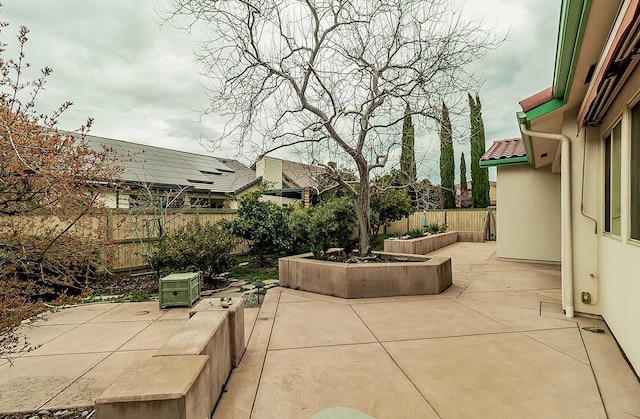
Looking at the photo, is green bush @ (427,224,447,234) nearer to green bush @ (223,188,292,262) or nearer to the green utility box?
green bush @ (223,188,292,262)

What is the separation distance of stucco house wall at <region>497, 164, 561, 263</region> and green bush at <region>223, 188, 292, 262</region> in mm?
6116

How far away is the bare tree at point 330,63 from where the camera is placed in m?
5.30

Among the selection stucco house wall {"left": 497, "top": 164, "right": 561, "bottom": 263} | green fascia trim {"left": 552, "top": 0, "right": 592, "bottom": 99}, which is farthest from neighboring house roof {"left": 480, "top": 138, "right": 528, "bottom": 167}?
green fascia trim {"left": 552, "top": 0, "right": 592, "bottom": 99}

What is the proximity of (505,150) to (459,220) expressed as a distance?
23.8 ft

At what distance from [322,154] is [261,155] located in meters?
1.50

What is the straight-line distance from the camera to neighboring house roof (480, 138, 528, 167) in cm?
799

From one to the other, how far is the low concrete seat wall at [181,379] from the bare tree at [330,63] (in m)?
3.88

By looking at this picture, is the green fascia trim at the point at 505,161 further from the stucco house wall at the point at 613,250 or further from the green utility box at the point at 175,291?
the green utility box at the point at 175,291

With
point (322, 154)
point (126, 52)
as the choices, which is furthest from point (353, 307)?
point (126, 52)

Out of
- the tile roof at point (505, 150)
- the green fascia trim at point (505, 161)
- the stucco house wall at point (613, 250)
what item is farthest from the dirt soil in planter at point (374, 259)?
the tile roof at point (505, 150)

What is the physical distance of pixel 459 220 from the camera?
15438 mm

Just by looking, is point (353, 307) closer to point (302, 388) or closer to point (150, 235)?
point (302, 388)

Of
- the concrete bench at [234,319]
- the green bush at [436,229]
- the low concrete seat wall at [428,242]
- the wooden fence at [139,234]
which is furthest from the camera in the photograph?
the green bush at [436,229]

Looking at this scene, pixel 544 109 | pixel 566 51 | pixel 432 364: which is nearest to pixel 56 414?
pixel 432 364
